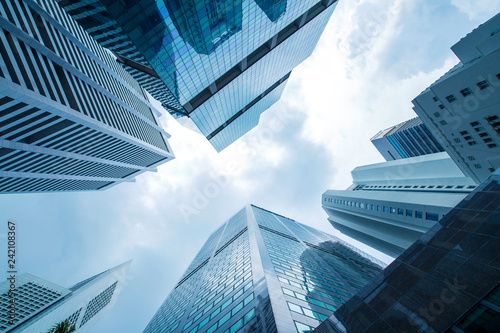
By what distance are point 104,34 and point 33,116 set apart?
2370 cm

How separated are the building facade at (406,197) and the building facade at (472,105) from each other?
7855 millimetres

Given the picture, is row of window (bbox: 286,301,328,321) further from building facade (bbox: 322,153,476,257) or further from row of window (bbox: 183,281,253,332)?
building facade (bbox: 322,153,476,257)

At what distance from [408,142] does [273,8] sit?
105m

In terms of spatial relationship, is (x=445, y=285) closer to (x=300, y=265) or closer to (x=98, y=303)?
(x=300, y=265)

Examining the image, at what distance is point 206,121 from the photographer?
71.2 metres

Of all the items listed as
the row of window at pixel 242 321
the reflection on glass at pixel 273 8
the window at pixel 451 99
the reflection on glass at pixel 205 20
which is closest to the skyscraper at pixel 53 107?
the reflection on glass at pixel 205 20

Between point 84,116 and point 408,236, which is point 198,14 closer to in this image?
point 84,116

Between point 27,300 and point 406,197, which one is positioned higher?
point 27,300

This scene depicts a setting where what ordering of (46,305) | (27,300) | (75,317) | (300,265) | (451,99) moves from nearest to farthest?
1. (300,265)
2. (451,99)
3. (27,300)
4. (46,305)
5. (75,317)

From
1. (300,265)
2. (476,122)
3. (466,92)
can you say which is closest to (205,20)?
Answer: (300,265)

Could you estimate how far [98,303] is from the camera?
127500mm

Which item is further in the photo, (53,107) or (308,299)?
(53,107)

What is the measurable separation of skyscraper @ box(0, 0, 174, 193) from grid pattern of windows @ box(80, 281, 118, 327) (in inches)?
2773

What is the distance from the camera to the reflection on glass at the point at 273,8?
37.0 m
